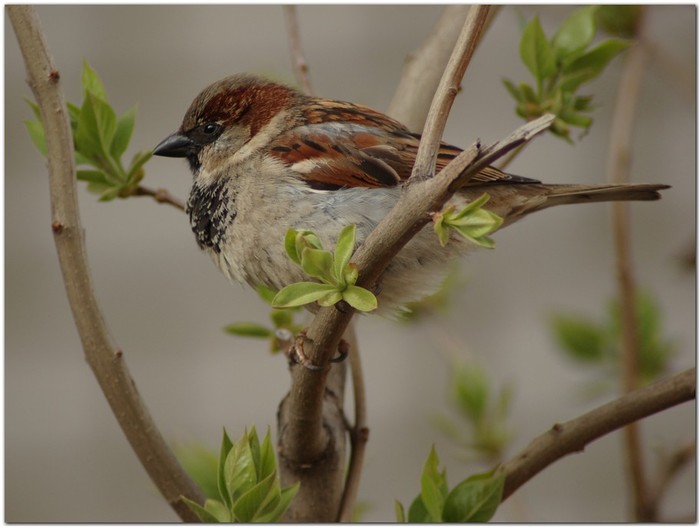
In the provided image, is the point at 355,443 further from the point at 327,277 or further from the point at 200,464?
the point at 327,277

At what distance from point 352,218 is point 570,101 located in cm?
34

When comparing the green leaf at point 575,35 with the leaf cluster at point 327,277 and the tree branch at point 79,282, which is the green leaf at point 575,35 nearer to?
the leaf cluster at point 327,277

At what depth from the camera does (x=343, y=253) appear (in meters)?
0.83

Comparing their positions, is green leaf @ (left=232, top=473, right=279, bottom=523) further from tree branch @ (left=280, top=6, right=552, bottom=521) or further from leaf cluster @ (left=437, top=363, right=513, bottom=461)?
leaf cluster @ (left=437, top=363, right=513, bottom=461)

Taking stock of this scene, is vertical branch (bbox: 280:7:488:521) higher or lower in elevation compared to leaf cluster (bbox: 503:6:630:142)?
lower

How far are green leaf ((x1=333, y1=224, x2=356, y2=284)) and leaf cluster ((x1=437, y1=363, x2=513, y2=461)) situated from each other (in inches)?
26.4

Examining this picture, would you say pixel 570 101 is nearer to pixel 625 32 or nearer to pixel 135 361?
pixel 625 32

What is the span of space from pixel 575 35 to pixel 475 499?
25.2 inches

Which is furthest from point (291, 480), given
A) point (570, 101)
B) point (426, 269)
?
point (570, 101)

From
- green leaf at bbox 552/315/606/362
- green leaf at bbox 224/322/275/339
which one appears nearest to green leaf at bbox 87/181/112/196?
green leaf at bbox 224/322/275/339

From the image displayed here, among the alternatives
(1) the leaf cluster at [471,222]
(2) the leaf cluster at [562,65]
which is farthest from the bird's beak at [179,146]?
(1) the leaf cluster at [471,222]

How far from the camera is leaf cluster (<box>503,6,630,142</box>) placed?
1211 mm

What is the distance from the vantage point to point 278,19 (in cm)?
254

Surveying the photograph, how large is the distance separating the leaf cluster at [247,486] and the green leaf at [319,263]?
202 mm
